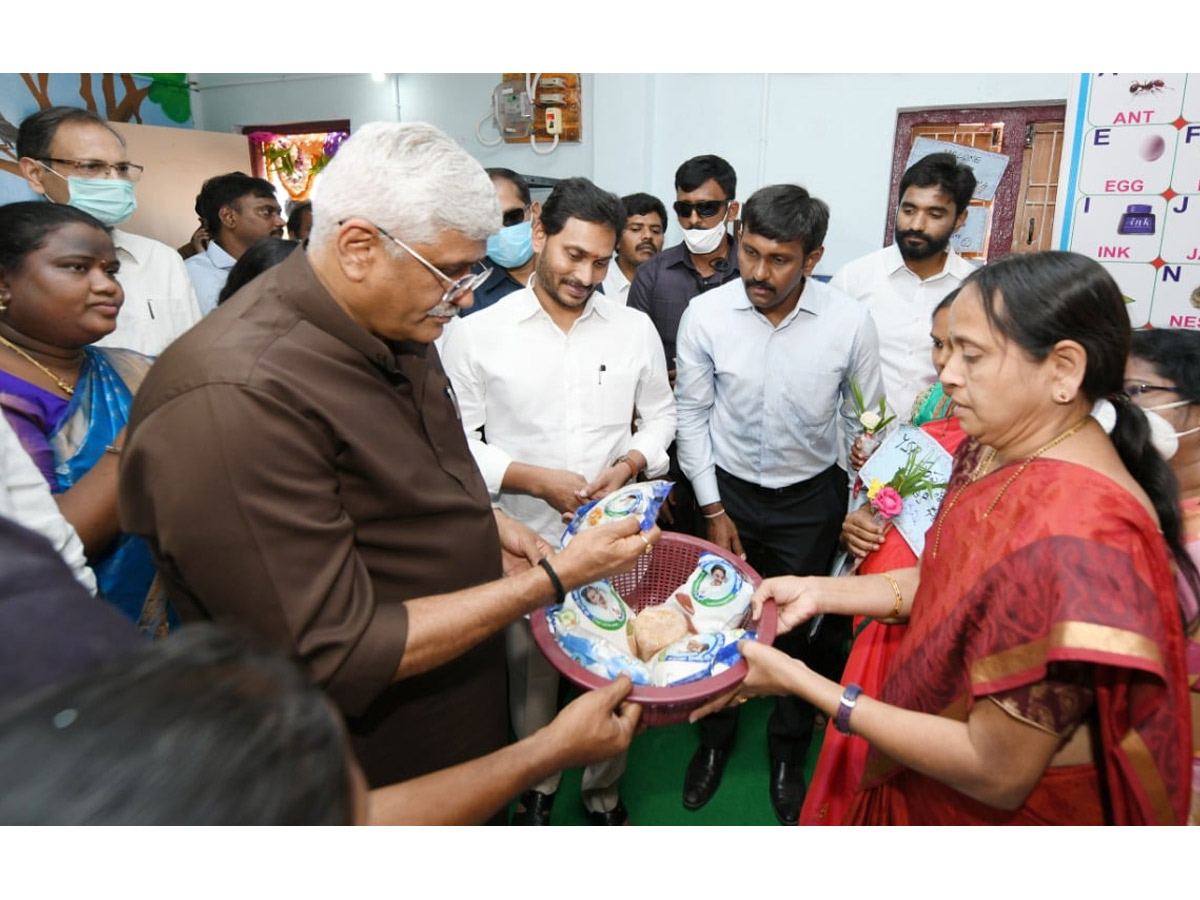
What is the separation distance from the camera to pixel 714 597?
70.9 inches

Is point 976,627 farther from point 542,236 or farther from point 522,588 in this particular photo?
point 542,236

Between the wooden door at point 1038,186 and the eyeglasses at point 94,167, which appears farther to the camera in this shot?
the wooden door at point 1038,186

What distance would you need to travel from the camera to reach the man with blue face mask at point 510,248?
363cm

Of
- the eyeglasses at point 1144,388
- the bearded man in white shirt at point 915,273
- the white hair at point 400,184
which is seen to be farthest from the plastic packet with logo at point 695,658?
the bearded man in white shirt at point 915,273

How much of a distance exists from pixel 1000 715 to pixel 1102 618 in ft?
0.77

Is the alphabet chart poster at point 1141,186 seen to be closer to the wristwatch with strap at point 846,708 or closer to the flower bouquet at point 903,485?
the flower bouquet at point 903,485

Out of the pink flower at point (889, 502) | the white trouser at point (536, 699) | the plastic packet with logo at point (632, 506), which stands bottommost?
the white trouser at point (536, 699)

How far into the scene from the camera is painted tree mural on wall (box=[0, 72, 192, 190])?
6.24 metres

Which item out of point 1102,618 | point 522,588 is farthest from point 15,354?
point 1102,618

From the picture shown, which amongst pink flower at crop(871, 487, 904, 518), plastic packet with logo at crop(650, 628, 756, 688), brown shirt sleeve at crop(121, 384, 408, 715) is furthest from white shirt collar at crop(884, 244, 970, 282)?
brown shirt sleeve at crop(121, 384, 408, 715)

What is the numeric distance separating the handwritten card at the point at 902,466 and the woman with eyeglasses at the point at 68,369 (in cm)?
212

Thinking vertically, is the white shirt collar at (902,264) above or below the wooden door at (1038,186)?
below

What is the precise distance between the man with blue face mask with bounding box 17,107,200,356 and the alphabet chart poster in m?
3.92

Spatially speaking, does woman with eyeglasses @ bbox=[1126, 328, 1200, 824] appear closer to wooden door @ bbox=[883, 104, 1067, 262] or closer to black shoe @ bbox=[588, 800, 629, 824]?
black shoe @ bbox=[588, 800, 629, 824]
